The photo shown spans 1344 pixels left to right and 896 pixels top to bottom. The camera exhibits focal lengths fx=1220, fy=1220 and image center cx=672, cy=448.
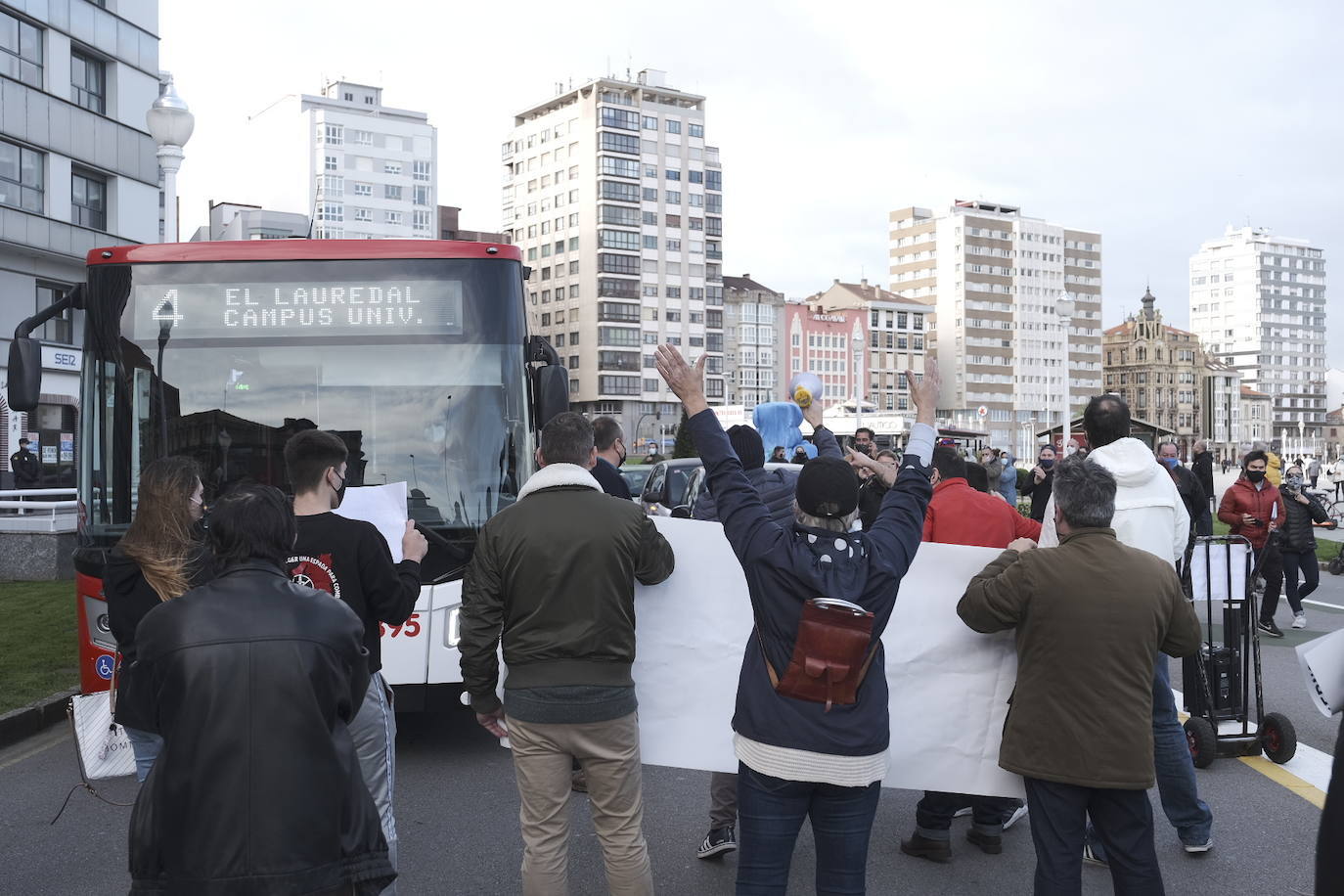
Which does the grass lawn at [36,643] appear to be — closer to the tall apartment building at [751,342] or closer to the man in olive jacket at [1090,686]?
A: the man in olive jacket at [1090,686]

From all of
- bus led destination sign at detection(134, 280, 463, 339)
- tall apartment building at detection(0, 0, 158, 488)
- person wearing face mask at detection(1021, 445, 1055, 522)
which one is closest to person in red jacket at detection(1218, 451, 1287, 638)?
person wearing face mask at detection(1021, 445, 1055, 522)

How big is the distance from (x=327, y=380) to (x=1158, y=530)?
461cm

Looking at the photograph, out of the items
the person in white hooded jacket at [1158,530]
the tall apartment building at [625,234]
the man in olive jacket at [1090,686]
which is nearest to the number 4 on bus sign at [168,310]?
the person in white hooded jacket at [1158,530]

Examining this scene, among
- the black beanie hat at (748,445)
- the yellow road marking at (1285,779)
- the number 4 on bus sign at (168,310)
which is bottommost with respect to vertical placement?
the yellow road marking at (1285,779)

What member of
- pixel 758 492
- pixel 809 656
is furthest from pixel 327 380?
pixel 809 656

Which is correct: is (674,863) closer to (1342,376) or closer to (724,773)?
(724,773)

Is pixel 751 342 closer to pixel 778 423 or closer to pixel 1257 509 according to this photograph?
pixel 1257 509

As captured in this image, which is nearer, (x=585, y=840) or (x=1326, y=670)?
(x=1326, y=670)

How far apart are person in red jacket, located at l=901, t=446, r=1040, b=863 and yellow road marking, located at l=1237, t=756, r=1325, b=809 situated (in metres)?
1.60

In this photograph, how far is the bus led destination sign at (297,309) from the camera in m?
7.24

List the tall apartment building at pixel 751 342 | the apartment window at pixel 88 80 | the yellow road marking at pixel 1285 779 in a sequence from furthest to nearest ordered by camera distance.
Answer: the tall apartment building at pixel 751 342 < the apartment window at pixel 88 80 < the yellow road marking at pixel 1285 779

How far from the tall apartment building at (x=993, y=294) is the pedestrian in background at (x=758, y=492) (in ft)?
488

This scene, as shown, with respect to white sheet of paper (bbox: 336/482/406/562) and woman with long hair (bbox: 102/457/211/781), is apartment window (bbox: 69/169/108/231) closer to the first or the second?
white sheet of paper (bbox: 336/482/406/562)

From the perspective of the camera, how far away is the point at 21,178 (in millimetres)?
34656
